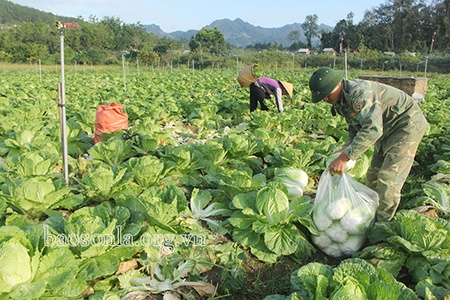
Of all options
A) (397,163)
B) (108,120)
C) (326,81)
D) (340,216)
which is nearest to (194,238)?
(340,216)

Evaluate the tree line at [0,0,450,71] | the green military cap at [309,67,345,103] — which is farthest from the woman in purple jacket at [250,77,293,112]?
the tree line at [0,0,450,71]

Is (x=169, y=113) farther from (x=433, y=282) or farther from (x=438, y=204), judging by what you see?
(x=433, y=282)

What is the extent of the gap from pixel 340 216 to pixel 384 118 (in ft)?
3.05

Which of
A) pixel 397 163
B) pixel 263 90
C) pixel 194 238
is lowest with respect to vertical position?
pixel 194 238

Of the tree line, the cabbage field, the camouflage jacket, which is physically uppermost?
the tree line

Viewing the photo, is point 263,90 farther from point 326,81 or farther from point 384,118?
point 326,81

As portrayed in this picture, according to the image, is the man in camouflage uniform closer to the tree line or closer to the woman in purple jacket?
the woman in purple jacket

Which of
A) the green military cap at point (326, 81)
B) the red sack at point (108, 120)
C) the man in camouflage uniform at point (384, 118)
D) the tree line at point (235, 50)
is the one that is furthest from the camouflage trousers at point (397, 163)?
the tree line at point (235, 50)

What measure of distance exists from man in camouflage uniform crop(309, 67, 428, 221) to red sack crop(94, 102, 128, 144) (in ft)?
10.7

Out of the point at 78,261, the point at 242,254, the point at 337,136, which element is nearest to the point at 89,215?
the point at 78,261

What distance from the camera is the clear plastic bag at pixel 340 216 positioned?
280 centimetres

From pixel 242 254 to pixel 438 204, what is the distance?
5.98 feet

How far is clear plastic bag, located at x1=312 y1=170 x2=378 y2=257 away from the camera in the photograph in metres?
2.80

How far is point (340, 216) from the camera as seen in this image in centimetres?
278
